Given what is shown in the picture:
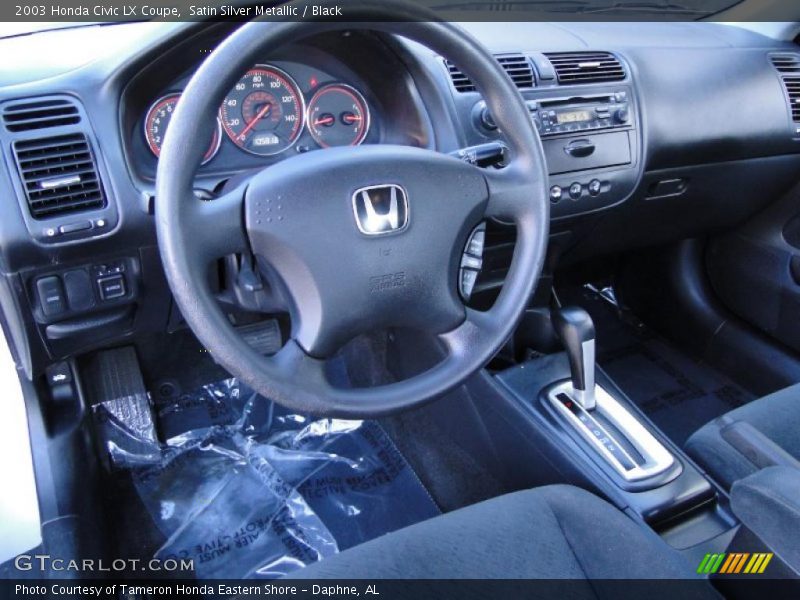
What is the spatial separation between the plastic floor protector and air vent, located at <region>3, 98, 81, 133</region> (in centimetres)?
90

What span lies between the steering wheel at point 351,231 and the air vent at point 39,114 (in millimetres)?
362

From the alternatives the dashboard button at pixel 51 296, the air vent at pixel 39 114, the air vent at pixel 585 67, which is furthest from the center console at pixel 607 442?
the air vent at pixel 39 114

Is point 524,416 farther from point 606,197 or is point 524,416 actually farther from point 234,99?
point 234,99

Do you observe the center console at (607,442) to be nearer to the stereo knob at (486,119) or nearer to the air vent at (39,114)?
the stereo knob at (486,119)

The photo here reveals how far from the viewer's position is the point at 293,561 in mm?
1666

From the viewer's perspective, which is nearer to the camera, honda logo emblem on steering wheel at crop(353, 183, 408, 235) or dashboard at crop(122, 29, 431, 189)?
honda logo emblem on steering wheel at crop(353, 183, 408, 235)

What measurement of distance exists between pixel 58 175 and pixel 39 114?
10 cm

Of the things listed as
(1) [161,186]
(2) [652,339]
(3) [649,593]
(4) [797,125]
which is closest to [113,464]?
(1) [161,186]

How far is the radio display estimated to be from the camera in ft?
5.38

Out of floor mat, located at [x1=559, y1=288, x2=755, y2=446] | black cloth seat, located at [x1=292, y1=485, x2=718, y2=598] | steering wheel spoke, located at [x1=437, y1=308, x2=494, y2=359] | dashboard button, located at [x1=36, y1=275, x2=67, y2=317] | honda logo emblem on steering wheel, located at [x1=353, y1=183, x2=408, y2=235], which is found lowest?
floor mat, located at [x1=559, y1=288, x2=755, y2=446]

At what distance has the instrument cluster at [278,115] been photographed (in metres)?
1.29

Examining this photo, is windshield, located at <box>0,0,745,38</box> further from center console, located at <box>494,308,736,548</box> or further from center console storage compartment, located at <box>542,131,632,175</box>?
center console, located at <box>494,308,736,548</box>

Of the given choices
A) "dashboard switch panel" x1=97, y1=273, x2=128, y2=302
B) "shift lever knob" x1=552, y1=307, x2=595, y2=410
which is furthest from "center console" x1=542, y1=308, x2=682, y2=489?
"dashboard switch panel" x1=97, y1=273, x2=128, y2=302

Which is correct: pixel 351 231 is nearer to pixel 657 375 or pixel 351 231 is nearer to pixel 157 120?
pixel 157 120
